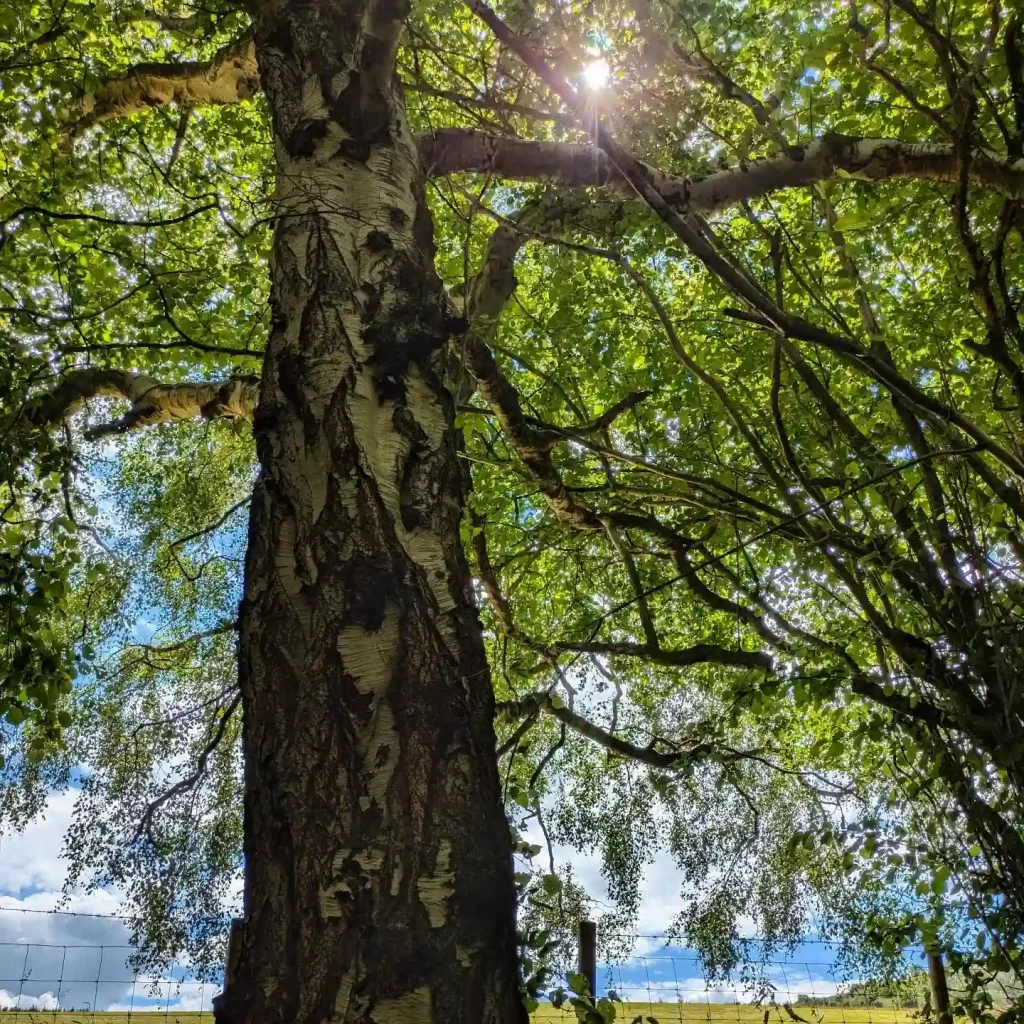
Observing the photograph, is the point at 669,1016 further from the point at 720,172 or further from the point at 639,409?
the point at 720,172

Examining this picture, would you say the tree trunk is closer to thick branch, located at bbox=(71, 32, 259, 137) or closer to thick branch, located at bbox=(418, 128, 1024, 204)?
thick branch, located at bbox=(418, 128, 1024, 204)

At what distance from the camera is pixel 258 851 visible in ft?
4.24

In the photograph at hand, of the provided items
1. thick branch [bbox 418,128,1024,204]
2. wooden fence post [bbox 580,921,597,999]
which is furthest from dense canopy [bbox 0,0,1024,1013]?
wooden fence post [bbox 580,921,597,999]

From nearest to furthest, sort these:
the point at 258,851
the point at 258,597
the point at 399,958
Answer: the point at 399,958 < the point at 258,851 < the point at 258,597

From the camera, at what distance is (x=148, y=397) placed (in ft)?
13.0

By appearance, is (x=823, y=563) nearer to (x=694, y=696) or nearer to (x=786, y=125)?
(x=786, y=125)

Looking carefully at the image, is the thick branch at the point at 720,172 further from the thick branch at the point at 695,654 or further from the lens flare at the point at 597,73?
the thick branch at the point at 695,654

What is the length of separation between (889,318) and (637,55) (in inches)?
103

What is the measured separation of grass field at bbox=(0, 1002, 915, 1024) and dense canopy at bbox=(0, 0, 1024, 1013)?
40.6 inches

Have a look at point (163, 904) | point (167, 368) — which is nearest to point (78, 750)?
point (163, 904)

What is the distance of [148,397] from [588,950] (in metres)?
4.92

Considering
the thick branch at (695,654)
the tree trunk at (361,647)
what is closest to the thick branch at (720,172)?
the tree trunk at (361,647)

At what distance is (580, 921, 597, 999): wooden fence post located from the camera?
5.87 metres

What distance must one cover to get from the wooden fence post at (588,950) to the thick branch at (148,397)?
4520 millimetres
